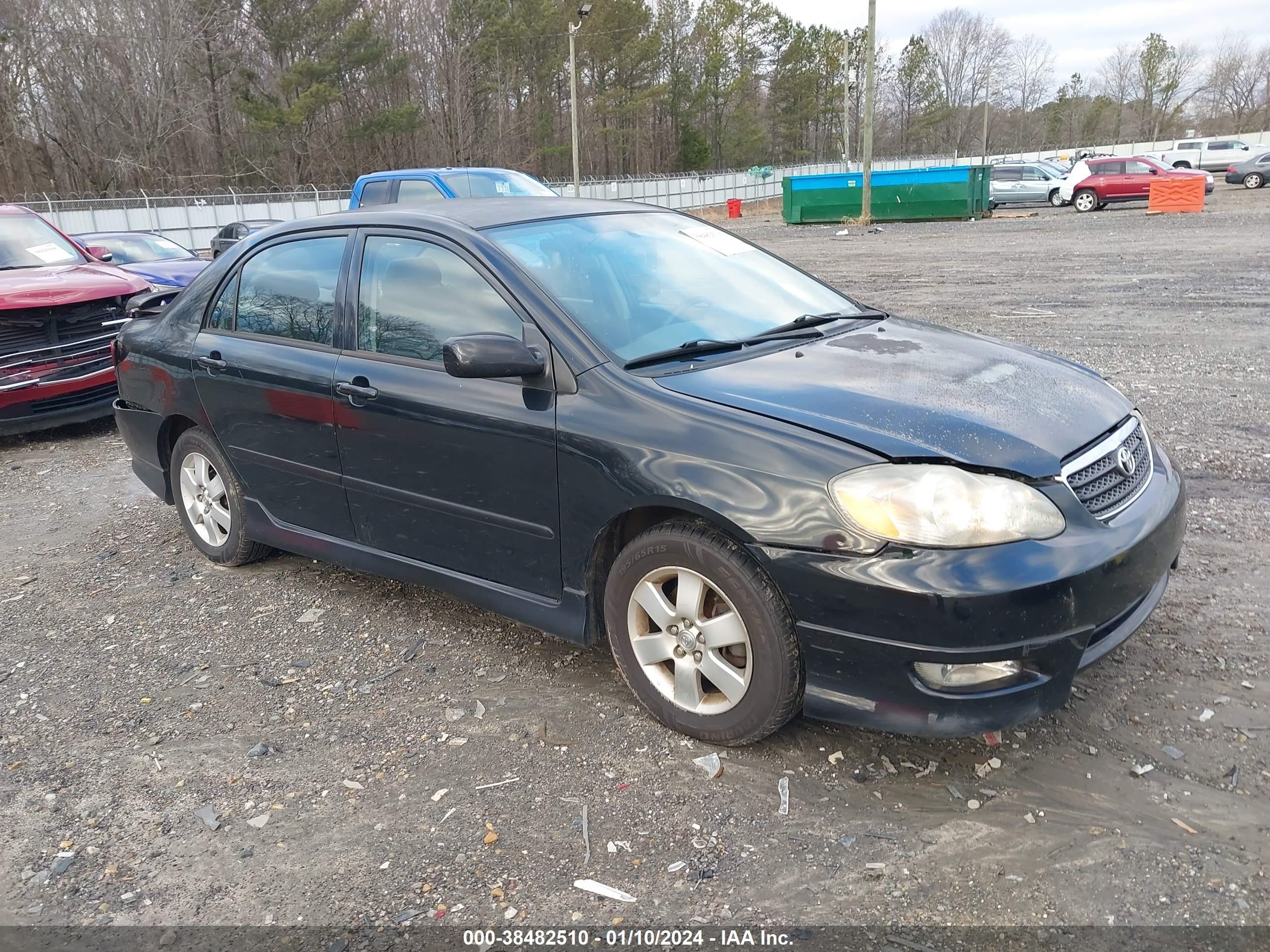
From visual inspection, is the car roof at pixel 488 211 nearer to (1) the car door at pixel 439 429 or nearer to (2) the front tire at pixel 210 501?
(1) the car door at pixel 439 429

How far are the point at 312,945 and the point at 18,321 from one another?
6.71 metres

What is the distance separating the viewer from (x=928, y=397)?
3.01 m

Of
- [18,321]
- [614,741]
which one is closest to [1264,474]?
[614,741]

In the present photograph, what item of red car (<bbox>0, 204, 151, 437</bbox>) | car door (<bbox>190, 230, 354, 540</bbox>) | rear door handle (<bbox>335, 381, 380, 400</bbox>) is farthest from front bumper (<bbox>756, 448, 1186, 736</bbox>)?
red car (<bbox>0, 204, 151, 437</bbox>)

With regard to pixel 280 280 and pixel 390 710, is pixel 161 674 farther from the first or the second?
pixel 280 280

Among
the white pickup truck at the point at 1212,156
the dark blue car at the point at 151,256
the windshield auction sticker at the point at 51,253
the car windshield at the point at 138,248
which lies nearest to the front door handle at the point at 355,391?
the windshield auction sticker at the point at 51,253

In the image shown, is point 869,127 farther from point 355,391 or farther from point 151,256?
point 355,391

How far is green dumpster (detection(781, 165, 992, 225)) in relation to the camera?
29.5 m

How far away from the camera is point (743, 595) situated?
281cm

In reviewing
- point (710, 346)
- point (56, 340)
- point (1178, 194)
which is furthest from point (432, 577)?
point (1178, 194)

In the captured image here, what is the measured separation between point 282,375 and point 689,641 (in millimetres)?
2195

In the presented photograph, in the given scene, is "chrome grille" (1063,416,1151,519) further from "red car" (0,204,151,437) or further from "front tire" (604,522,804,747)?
"red car" (0,204,151,437)

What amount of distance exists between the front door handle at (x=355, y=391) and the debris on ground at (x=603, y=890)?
1994 millimetres

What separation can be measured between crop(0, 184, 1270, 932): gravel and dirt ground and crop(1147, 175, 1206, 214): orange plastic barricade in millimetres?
26027
